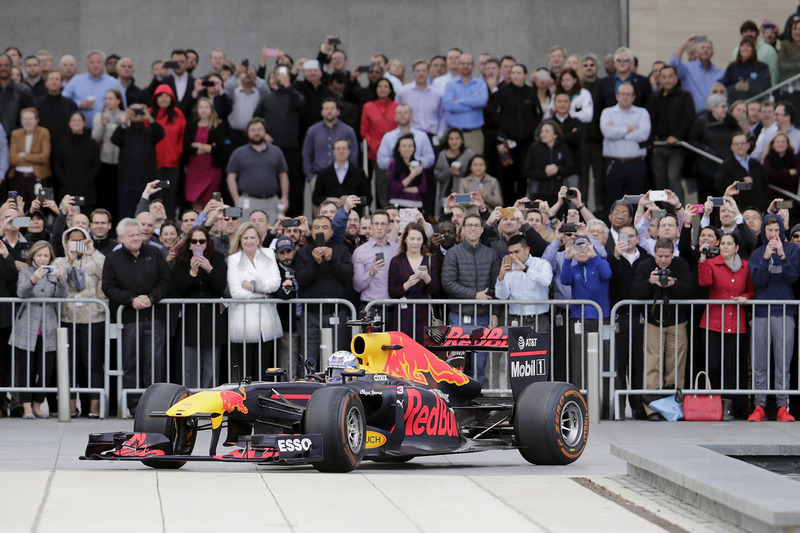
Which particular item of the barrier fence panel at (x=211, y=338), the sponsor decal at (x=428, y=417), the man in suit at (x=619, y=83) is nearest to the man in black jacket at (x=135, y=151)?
the barrier fence panel at (x=211, y=338)

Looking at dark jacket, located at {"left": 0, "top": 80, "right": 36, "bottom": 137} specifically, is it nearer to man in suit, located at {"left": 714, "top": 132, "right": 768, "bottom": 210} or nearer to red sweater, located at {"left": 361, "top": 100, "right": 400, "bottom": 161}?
red sweater, located at {"left": 361, "top": 100, "right": 400, "bottom": 161}

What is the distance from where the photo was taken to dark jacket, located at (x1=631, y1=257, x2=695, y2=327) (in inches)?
686

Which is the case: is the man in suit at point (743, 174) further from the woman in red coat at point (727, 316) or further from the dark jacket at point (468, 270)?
the dark jacket at point (468, 270)

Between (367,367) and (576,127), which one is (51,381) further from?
(576,127)

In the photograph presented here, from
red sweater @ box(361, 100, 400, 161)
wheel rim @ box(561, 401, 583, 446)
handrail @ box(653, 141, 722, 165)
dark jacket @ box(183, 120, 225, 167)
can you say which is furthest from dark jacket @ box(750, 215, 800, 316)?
dark jacket @ box(183, 120, 225, 167)

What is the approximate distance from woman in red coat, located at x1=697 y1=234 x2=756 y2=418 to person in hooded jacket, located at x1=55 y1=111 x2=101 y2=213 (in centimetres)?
918

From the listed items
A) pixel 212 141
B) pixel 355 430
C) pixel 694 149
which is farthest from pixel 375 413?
pixel 694 149

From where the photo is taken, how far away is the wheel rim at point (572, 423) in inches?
536

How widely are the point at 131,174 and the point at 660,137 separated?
7.92 m

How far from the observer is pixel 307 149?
22250 mm

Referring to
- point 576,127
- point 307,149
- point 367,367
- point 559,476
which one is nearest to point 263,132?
point 307,149

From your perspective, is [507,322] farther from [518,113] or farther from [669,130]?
[669,130]

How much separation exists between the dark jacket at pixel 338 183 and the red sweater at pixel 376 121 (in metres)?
1.43

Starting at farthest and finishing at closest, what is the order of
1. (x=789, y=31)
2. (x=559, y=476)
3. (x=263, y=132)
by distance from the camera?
1. (x=789, y=31)
2. (x=263, y=132)
3. (x=559, y=476)
